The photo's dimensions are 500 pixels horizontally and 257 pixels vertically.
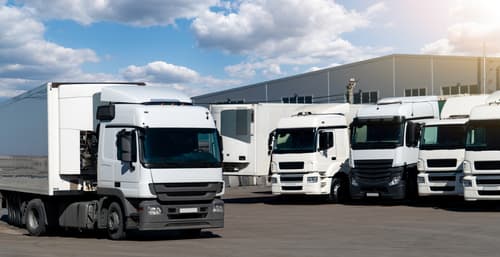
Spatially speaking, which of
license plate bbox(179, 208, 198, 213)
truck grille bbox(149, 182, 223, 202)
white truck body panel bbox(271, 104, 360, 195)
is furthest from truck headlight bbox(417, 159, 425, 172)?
license plate bbox(179, 208, 198, 213)

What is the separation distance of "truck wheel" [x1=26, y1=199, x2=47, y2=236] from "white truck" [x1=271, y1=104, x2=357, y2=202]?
402 inches

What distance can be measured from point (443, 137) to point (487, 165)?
2.77 m

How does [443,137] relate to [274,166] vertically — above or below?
above

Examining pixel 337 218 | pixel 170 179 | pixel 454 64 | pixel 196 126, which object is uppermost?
pixel 454 64

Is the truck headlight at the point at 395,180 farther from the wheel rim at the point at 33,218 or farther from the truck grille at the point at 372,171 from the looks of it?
the wheel rim at the point at 33,218

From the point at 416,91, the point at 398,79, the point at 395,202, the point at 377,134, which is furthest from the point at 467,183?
the point at 398,79

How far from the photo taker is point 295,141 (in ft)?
89.0

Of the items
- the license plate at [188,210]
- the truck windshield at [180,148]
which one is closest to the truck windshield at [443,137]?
the truck windshield at [180,148]

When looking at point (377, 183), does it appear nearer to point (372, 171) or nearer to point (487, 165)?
point (372, 171)

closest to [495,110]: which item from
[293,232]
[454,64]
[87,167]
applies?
[293,232]

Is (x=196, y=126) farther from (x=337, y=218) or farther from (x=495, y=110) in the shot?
(x=495, y=110)

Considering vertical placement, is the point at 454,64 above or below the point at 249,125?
above

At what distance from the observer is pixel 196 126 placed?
16250mm

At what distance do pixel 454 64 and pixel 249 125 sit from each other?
23.8m
